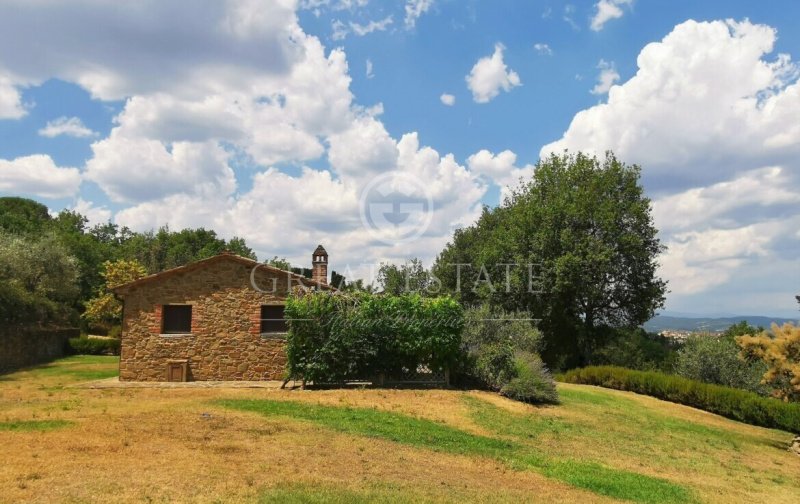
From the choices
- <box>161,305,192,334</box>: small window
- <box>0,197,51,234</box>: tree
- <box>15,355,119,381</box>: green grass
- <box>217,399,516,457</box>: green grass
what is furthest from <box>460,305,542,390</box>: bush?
<box>0,197,51,234</box>: tree

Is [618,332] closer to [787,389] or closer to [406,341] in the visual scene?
[787,389]

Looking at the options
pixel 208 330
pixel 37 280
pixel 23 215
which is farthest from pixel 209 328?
pixel 23 215

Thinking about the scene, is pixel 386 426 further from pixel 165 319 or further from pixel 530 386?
pixel 165 319

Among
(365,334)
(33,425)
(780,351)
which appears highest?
(365,334)

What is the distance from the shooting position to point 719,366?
23.9 metres

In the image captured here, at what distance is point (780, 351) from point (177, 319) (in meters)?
19.9

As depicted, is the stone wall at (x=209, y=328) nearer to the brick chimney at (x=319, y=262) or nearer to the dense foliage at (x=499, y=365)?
the brick chimney at (x=319, y=262)

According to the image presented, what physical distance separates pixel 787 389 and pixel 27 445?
19.5 meters

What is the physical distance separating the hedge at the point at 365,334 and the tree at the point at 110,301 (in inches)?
1045

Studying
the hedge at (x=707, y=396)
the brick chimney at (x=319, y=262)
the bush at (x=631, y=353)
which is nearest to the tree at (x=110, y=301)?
the brick chimney at (x=319, y=262)

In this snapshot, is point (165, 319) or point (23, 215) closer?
point (165, 319)

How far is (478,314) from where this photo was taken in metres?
Answer: 19.2

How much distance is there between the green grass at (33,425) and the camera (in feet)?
31.1

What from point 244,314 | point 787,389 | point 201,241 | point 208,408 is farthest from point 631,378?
point 201,241
